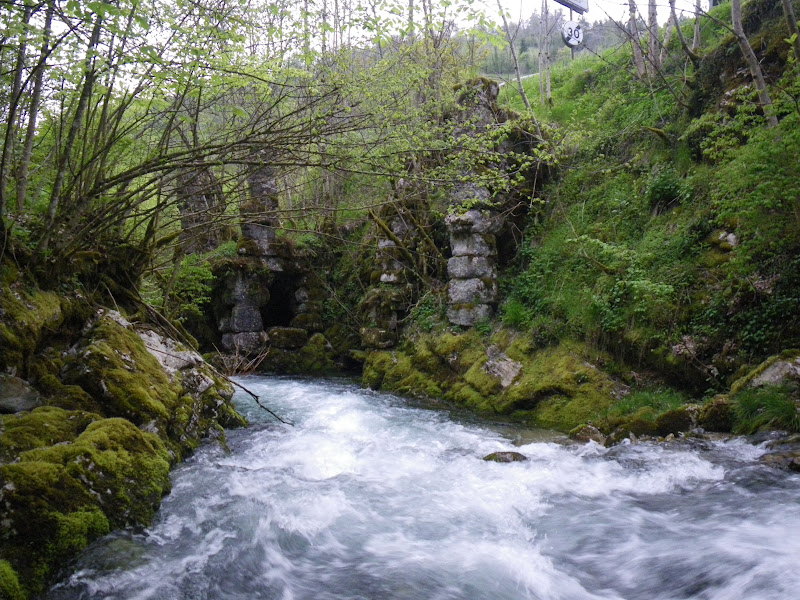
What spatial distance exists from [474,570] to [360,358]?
1035 cm

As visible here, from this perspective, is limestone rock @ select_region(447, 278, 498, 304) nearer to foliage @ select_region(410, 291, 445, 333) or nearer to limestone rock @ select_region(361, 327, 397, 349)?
foliage @ select_region(410, 291, 445, 333)

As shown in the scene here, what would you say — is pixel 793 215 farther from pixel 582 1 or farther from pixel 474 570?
pixel 582 1

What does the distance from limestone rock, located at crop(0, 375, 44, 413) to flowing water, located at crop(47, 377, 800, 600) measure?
1.45m

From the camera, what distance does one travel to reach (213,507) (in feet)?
16.1

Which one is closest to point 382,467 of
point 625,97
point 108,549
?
point 108,549

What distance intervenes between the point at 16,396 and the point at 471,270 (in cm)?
882

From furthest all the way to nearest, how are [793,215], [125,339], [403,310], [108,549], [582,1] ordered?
[582,1], [403,310], [793,215], [125,339], [108,549]

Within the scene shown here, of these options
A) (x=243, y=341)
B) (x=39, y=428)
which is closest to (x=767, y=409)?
(x=39, y=428)

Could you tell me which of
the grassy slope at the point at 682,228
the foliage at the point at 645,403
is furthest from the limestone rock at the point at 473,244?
the foliage at the point at 645,403

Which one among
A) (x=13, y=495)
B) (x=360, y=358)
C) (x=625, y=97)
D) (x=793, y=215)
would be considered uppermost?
(x=625, y=97)

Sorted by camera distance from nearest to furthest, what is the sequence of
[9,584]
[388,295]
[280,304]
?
[9,584]
[388,295]
[280,304]

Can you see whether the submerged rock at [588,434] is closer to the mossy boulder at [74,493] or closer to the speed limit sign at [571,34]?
the mossy boulder at [74,493]

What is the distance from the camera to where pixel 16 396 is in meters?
4.85

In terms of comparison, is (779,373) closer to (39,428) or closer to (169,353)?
(169,353)
